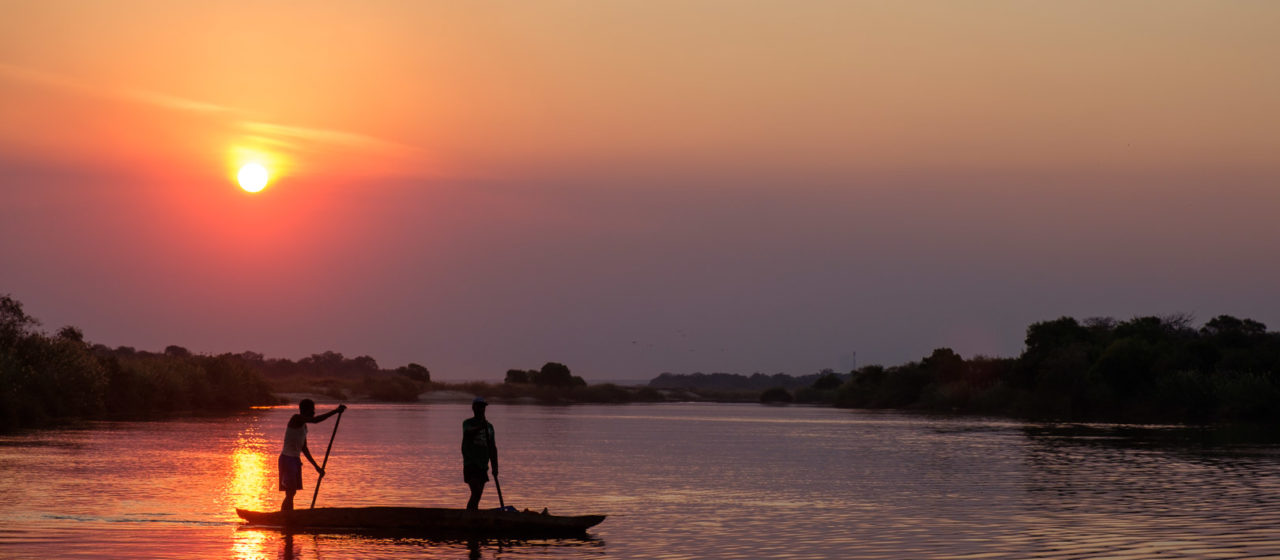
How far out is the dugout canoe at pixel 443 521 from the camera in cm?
2673

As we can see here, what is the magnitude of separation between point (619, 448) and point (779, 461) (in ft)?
38.7

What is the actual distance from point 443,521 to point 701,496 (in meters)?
12.4

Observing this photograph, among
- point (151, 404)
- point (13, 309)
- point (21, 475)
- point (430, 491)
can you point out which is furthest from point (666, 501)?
point (151, 404)

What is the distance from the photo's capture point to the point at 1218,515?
31.8 metres

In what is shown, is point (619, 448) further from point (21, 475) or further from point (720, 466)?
point (21, 475)

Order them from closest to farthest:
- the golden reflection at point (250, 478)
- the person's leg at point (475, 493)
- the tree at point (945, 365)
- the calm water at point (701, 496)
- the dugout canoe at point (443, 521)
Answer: the calm water at point (701, 496), the dugout canoe at point (443, 521), the person's leg at point (475, 493), the golden reflection at point (250, 478), the tree at point (945, 365)

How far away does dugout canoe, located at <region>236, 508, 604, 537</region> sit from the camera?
26734 mm

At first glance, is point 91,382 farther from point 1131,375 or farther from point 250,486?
point 1131,375

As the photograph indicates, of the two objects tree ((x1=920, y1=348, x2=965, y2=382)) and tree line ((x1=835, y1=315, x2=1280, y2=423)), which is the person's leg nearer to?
tree line ((x1=835, y1=315, x2=1280, y2=423))

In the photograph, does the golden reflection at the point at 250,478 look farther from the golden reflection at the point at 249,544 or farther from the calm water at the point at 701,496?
the golden reflection at the point at 249,544

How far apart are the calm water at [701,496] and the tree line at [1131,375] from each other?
38268 millimetres

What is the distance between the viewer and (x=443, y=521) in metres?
26.8

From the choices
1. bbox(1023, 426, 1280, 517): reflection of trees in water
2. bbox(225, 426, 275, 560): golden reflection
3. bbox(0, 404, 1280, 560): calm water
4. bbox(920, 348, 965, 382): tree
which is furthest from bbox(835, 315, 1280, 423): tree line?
bbox(225, 426, 275, 560): golden reflection

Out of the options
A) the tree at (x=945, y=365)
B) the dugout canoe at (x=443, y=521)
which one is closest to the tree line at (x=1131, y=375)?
the tree at (x=945, y=365)
